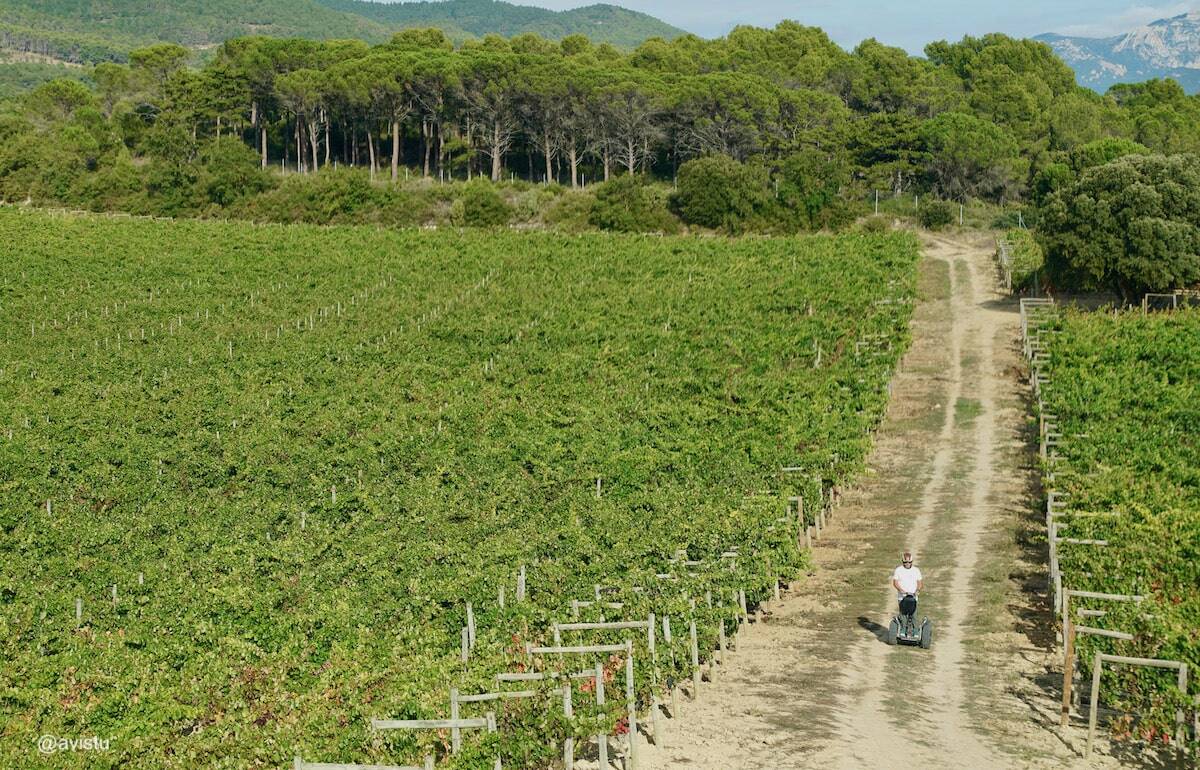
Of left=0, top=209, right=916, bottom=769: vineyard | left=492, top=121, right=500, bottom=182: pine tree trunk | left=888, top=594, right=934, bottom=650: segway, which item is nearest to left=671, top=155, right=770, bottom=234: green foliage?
left=0, top=209, right=916, bottom=769: vineyard

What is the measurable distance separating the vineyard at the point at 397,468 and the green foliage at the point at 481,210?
18.0ft

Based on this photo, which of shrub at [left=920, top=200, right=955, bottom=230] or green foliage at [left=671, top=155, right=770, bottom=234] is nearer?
green foliage at [left=671, top=155, right=770, bottom=234]

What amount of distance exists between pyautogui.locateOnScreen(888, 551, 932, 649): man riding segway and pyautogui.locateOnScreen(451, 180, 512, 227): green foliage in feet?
178

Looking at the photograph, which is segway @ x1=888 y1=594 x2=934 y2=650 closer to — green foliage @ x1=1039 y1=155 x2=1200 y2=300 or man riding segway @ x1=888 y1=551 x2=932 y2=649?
man riding segway @ x1=888 y1=551 x2=932 y2=649

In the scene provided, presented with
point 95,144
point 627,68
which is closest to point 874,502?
point 627,68

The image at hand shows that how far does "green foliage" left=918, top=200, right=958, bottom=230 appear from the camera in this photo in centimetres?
7312

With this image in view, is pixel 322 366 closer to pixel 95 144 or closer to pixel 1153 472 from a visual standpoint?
pixel 1153 472

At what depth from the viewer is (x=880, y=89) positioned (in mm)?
98375

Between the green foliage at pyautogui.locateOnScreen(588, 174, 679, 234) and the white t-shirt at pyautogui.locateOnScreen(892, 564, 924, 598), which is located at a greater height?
the green foliage at pyautogui.locateOnScreen(588, 174, 679, 234)

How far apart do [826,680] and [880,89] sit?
278 feet

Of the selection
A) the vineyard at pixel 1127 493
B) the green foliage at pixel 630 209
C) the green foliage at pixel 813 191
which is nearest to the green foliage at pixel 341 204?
the green foliage at pixel 630 209

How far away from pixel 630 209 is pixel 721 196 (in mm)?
5036

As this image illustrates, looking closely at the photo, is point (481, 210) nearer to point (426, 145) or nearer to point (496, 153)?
point (496, 153)

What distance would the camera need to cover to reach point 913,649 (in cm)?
2122
